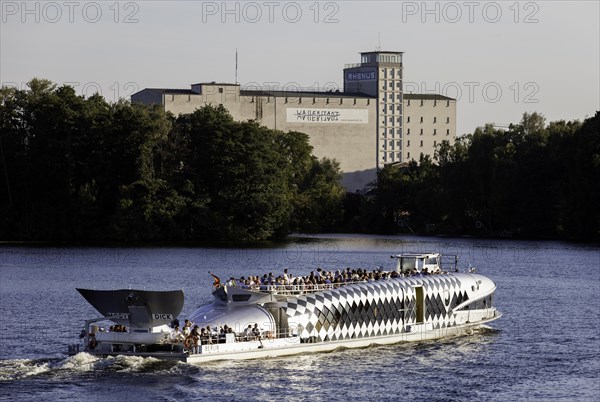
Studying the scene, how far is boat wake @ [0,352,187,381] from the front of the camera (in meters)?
58.3

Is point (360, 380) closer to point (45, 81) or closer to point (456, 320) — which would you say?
point (456, 320)

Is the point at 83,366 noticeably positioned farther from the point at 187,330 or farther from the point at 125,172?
the point at 125,172

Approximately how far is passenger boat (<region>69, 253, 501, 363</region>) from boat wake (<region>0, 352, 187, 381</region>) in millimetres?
704

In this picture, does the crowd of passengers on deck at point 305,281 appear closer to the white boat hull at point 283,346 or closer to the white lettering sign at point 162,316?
the white boat hull at point 283,346

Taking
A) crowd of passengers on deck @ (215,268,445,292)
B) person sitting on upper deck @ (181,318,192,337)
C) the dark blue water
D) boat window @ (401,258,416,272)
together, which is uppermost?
boat window @ (401,258,416,272)

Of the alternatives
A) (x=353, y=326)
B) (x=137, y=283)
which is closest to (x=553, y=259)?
(x=137, y=283)

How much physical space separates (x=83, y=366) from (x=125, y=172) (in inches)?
4669

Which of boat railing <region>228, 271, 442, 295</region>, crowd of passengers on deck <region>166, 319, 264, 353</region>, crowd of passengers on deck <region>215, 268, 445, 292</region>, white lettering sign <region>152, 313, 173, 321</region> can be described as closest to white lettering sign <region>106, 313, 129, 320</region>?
white lettering sign <region>152, 313, 173, 321</region>

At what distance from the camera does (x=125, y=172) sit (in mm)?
176375

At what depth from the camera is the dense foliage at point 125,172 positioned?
173 metres

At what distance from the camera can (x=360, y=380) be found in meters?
60.3

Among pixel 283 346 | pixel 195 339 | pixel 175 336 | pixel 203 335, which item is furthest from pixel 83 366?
pixel 283 346

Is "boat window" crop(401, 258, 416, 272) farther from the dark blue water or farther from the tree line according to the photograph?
the tree line

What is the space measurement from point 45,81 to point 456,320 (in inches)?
4522
